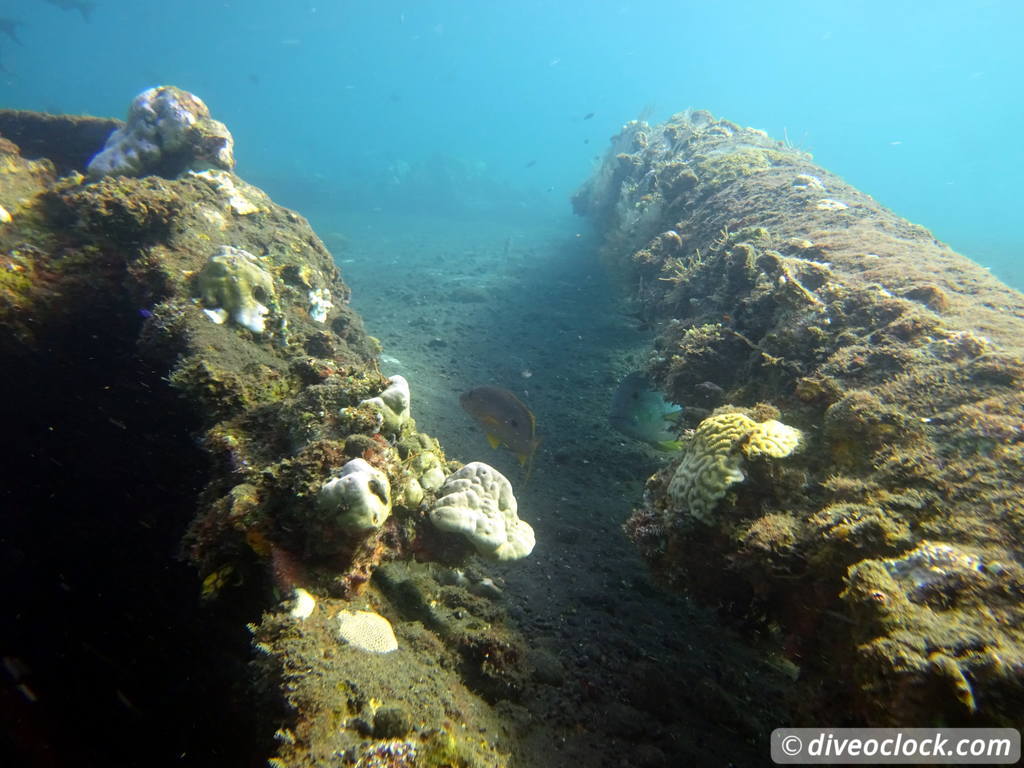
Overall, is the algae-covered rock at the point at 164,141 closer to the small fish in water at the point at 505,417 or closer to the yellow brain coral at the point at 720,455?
the small fish in water at the point at 505,417

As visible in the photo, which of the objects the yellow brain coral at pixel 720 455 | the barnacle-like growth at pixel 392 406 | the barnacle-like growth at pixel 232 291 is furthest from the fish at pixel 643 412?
the barnacle-like growth at pixel 232 291

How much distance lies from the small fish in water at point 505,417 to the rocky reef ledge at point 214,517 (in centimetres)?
59

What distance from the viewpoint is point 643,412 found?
6039mm

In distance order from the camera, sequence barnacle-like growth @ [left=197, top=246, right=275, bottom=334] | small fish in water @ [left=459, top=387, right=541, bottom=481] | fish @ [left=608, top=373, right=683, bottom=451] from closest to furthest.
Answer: barnacle-like growth @ [left=197, top=246, right=275, bottom=334], small fish in water @ [left=459, top=387, right=541, bottom=481], fish @ [left=608, top=373, right=683, bottom=451]

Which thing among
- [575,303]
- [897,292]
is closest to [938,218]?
[575,303]

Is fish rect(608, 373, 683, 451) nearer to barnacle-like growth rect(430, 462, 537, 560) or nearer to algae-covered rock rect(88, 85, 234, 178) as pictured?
barnacle-like growth rect(430, 462, 537, 560)

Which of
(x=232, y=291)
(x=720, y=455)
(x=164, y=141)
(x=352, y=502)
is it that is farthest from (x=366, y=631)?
(x=164, y=141)

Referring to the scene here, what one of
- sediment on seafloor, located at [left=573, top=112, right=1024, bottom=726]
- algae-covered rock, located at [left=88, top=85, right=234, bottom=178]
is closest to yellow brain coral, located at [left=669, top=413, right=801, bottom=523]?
sediment on seafloor, located at [left=573, top=112, right=1024, bottom=726]

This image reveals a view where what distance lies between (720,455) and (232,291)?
180 inches

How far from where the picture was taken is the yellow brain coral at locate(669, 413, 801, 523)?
295 cm

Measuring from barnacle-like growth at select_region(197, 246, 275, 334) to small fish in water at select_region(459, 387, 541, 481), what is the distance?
88.4 inches

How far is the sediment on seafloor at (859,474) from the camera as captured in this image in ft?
5.76

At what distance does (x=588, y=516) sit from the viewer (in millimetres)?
5113

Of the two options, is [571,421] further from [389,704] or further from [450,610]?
[389,704]
